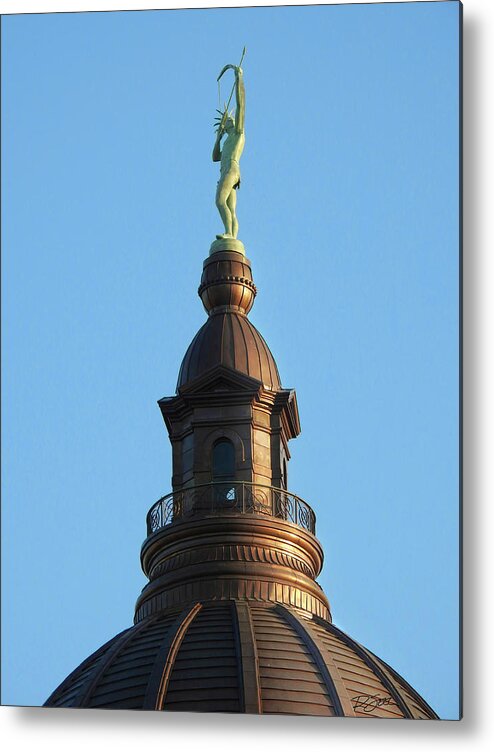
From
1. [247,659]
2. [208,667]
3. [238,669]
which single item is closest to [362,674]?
[247,659]

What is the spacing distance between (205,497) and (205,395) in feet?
7.30

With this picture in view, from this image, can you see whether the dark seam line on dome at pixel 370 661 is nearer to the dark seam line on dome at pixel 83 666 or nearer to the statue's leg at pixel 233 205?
the dark seam line on dome at pixel 83 666

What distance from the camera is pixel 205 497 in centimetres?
4797

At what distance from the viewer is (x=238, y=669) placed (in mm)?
44125

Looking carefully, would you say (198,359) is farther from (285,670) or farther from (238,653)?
(285,670)

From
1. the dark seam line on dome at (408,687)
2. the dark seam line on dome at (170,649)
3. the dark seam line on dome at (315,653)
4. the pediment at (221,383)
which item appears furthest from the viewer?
the pediment at (221,383)

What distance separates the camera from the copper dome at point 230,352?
49688mm

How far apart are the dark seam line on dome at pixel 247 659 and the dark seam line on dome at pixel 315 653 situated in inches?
26.7

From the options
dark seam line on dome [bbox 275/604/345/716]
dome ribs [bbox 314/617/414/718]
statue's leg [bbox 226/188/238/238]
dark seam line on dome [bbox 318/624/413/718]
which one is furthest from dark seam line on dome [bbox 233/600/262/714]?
statue's leg [bbox 226/188/238/238]

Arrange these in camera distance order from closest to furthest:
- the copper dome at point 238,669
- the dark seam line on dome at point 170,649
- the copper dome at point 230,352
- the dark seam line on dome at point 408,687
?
the dark seam line on dome at point 408,687 → the copper dome at point 238,669 → the dark seam line on dome at point 170,649 → the copper dome at point 230,352

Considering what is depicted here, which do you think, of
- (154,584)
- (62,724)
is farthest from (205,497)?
(62,724)

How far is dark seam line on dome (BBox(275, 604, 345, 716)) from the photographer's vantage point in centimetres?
4335
